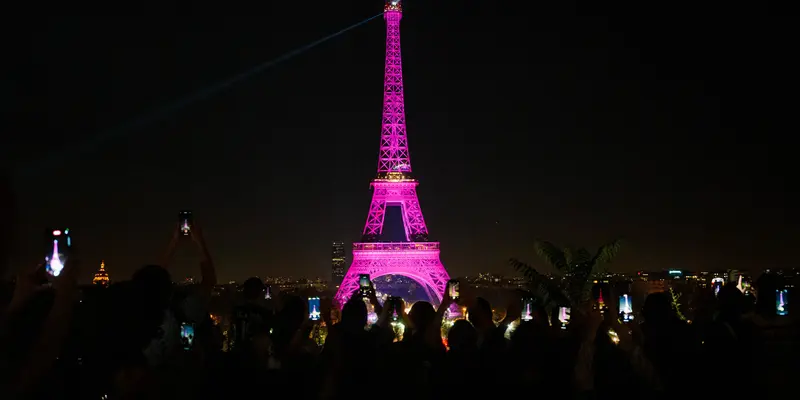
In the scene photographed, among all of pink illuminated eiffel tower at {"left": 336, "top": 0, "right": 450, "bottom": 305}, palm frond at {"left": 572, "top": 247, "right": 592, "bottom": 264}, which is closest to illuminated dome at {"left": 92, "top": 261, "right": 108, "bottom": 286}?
palm frond at {"left": 572, "top": 247, "right": 592, "bottom": 264}

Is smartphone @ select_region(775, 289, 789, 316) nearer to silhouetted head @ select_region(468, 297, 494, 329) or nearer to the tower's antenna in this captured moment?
silhouetted head @ select_region(468, 297, 494, 329)

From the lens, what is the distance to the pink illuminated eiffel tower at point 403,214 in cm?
5750

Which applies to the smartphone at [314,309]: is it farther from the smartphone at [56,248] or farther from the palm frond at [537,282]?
the palm frond at [537,282]

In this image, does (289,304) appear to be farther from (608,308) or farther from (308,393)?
(608,308)

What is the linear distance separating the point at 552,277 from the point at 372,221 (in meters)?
33.6

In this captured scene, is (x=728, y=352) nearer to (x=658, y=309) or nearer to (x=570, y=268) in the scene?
(x=658, y=309)

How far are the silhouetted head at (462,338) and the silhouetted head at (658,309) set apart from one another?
1.60 m

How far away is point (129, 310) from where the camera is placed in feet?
22.2

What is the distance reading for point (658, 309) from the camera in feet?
27.2

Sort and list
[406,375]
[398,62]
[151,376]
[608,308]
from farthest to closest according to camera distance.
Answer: [398,62]
[608,308]
[406,375]
[151,376]

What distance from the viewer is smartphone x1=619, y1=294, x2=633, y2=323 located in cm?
1208

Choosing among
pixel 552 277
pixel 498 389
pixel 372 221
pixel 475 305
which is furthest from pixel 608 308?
pixel 372 221

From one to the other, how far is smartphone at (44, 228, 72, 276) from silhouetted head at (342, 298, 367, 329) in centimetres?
228

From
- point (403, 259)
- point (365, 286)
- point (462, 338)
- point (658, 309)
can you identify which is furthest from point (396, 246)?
point (462, 338)
